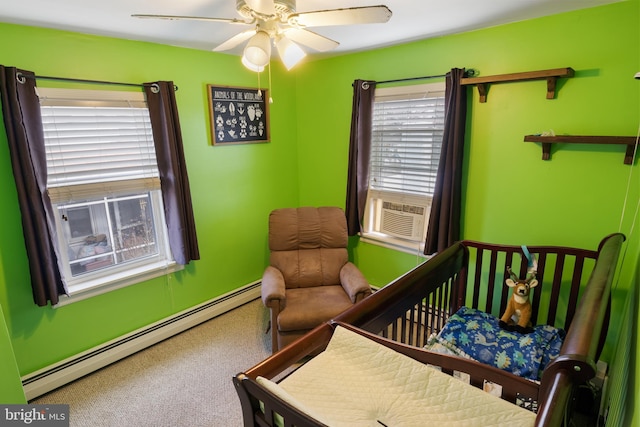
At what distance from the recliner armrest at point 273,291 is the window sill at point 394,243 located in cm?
98

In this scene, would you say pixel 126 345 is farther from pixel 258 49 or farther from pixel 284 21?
pixel 284 21

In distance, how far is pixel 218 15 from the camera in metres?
1.94

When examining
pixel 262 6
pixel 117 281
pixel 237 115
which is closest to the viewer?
pixel 262 6

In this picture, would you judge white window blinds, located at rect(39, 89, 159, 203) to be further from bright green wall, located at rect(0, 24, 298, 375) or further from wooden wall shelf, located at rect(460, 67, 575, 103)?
wooden wall shelf, located at rect(460, 67, 575, 103)

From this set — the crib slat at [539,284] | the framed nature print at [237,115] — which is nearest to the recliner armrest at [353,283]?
the crib slat at [539,284]

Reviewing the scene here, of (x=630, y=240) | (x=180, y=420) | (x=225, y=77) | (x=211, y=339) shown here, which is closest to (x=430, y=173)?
(x=630, y=240)

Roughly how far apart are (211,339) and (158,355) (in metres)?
0.40

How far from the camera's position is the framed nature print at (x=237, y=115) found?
2.90m

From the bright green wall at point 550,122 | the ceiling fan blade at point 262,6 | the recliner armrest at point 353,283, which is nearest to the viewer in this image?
the ceiling fan blade at point 262,6

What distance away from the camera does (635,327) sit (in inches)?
57.7

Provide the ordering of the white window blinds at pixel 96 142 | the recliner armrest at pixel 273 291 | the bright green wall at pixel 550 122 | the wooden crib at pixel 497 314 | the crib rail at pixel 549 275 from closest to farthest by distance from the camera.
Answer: the wooden crib at pixel 497 314 < the bright green wall at pixel 550 122 < the crib rail at pixel 549 275 < the white window blinds at pixel 96 142 < the recliner armrest at pixel 273 291

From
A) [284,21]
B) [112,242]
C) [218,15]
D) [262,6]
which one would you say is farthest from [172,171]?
[262,6]

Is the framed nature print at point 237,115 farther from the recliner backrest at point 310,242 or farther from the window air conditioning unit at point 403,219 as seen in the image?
the window air conditioning unit at point 403,219

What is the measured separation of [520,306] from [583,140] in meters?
1.01
